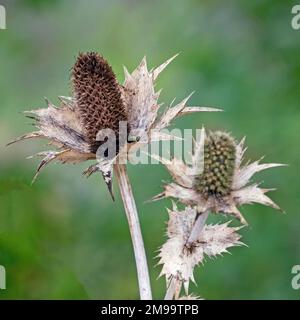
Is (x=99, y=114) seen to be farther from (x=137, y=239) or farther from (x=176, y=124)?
(x=176, y=124)

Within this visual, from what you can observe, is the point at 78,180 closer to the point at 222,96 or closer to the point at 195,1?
the point at 222,96

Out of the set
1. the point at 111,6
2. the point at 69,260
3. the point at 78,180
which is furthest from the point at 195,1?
the point at 69,260

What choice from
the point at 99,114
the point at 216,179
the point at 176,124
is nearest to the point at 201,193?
the point at 216,179

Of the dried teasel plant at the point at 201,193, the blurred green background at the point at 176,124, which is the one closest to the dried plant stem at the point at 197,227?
the dried teasel plant at the point at 201,193

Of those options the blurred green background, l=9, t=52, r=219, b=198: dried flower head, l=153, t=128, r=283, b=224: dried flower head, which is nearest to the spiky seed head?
l=153, t=128, r=283, b=224: dried flower head

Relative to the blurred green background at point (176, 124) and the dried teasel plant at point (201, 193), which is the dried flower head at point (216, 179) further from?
the blurred green background at point (176, 124)
